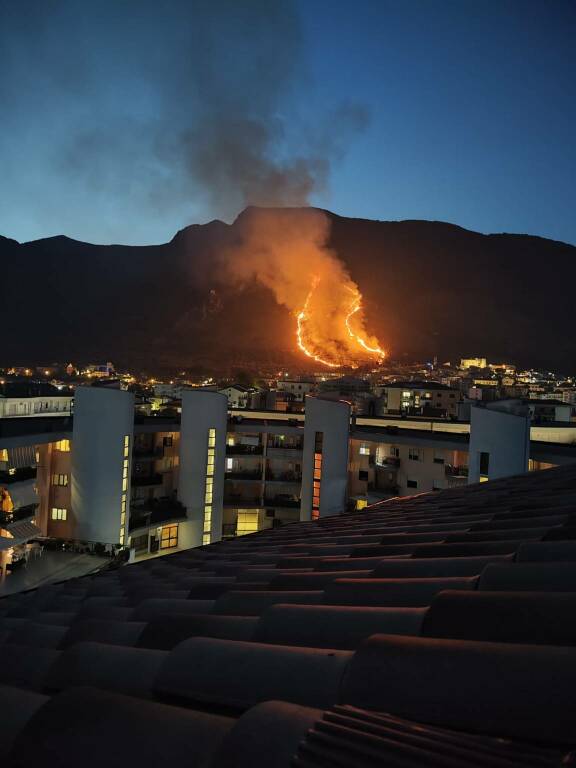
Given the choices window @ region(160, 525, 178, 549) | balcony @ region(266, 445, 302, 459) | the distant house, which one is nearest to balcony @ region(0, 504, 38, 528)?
window @ region(160, 525, 178, 549)

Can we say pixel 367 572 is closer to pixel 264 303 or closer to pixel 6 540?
pixel 6 540

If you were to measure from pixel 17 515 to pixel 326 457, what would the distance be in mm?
11887

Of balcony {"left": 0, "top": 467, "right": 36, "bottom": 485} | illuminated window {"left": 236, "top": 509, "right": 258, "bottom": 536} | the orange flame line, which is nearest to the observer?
balcony {"left": 0, "top": 467, "right": 36, "bottom": 485}

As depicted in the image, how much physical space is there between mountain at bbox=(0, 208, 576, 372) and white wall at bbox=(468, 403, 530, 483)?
87.9 meters

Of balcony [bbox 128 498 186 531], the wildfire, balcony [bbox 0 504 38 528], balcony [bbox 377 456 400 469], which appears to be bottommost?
balcony [bbox 128 498 186 531]

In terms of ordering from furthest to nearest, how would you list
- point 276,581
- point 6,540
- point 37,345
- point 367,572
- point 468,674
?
point 37,345, point 6,540, point 276,581, point 367,572, point 468,674

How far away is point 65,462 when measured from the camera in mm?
20859

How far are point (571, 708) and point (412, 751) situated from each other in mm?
383

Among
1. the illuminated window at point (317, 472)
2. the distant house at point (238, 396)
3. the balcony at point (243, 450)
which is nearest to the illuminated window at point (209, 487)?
the balcony at point (243, 450)

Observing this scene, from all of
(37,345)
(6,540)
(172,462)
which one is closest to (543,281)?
(37,345)

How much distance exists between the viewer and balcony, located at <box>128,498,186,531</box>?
2153cm

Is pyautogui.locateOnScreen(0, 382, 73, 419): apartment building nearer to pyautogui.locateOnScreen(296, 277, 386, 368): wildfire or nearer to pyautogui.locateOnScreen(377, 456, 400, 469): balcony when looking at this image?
pyautogui.locateOnScreen(377, 456, 400, 469): balcony

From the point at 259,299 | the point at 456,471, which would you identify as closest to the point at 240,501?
the point at 456,471

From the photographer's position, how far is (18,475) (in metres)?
18.1
